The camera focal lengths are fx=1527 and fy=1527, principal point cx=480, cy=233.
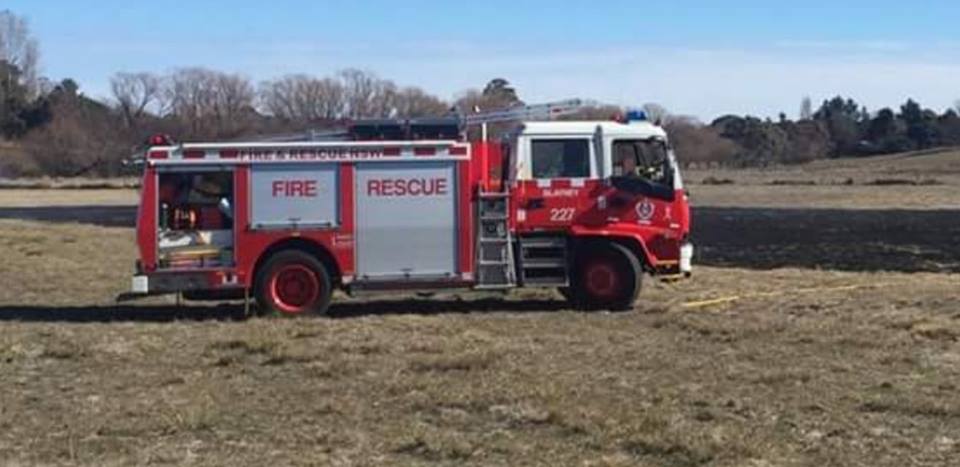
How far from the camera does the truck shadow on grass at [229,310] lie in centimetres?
1934

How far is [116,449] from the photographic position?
31.9 ft

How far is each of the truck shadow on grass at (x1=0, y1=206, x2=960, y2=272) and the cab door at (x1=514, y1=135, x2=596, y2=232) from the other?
9.36 metres

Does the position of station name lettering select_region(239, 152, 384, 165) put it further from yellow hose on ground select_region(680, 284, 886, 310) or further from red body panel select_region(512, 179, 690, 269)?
yellow hose on ground select_region(680, 284, 886, 310)

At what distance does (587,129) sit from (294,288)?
425cm

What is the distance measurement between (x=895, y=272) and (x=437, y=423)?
17.6 meters

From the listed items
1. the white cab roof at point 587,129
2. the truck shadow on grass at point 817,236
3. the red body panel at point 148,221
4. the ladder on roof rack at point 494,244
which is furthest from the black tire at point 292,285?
the truck shadow on grass at point 817,236

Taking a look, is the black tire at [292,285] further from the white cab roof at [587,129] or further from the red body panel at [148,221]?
the white cab roof at [587,129]

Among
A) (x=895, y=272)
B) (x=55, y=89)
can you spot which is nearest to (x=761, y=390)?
(x=895, y=272)

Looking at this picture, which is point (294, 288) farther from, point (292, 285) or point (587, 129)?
point (587, 129)

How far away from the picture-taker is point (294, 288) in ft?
62.4

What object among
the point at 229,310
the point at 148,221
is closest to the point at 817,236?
the point at 229,310

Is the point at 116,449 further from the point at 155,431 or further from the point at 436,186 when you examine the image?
the point at 436,186

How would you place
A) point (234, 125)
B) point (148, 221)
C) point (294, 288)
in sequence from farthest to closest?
point (234, 125) → point (294, 288) → point (148, 221)

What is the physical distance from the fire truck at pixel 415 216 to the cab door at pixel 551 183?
18 millimetres
